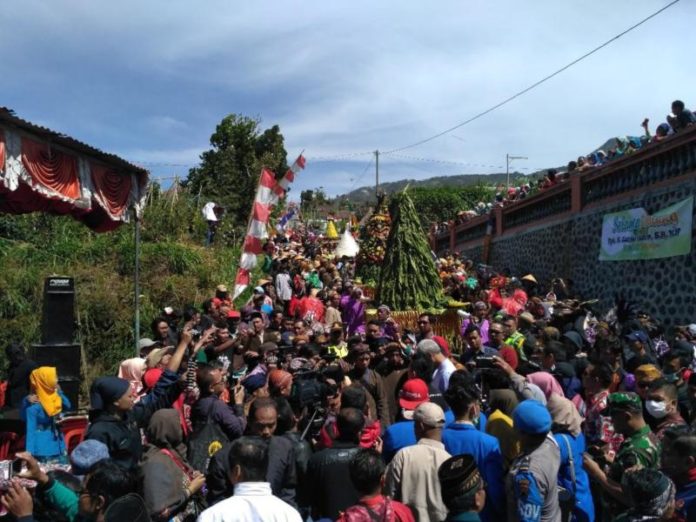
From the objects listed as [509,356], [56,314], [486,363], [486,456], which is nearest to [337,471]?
[486,456]

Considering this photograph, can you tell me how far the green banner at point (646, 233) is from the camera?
9945 mm

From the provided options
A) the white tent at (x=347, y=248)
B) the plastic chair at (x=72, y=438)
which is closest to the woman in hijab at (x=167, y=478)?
the plastic chair at (x=72, y=438)

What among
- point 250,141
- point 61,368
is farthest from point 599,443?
point 250,141

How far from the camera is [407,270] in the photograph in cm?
1314

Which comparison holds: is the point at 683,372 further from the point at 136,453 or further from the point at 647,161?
the point at 647,161

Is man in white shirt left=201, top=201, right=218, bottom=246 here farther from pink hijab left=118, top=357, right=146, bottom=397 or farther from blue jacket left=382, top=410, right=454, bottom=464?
blue jacket left=382, top=410, right=454, bottom=464

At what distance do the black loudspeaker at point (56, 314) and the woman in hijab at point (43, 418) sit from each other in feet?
9.85

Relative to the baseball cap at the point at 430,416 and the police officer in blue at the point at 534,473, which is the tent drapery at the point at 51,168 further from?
the police officer in blue at the point at 534,473

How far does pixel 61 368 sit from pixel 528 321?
22.1 feet

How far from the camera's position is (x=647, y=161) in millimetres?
11180

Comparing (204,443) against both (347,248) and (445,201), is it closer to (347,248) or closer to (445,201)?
(347,248)

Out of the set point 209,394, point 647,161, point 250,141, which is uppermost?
point 250,141

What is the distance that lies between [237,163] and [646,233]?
23200 mm

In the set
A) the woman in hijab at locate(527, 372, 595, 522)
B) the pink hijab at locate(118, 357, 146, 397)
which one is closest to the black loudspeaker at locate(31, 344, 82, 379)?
the pink hijab at locate(118, 357, 146, 397)
